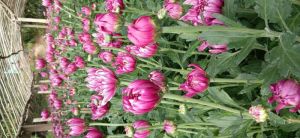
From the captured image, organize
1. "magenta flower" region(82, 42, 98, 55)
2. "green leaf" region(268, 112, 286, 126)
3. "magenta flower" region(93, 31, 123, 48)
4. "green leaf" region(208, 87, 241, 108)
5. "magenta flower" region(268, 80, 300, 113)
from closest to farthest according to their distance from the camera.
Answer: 1. "magenta flower" region(268, 80, 300, 113)
2. "green leaf" region(268, 112, 286, 126)
3. "green leaf" region(208, 87, 241, 108)
4. "magenta flower" region(93, 31, 123, 48)
5. "magenta flower" region(82, 42, 98, 55)

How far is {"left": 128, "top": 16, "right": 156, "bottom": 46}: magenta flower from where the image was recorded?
839mm

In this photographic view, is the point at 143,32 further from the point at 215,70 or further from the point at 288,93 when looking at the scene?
the point at 288,93

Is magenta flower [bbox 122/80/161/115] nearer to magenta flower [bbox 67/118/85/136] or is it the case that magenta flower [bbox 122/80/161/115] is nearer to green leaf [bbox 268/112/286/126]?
green leaf [bbox 268/112/286/126]

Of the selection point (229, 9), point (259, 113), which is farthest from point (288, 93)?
point (229, 9)

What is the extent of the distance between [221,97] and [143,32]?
0.42m

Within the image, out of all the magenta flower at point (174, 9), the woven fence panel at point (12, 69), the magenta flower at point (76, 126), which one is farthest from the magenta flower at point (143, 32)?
the woven fence panel at point (12, 69)

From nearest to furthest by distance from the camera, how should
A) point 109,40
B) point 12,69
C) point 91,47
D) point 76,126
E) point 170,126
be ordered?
point 170,126
point 109,40
point 76,126
point 91,47
point 12,69

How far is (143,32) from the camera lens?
0.84 metres

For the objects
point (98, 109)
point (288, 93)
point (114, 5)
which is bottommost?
point (98, 109)

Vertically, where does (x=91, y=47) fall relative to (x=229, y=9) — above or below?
below

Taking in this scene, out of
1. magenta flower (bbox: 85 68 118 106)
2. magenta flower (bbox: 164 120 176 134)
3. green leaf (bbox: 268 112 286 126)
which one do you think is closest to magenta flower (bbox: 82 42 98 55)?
magenta flower (bbox: 85 68 118 106)

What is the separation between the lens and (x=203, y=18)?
38.2 inches

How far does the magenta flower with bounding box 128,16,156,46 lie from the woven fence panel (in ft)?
11.7

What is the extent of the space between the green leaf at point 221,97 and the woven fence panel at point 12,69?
10.9 ft
